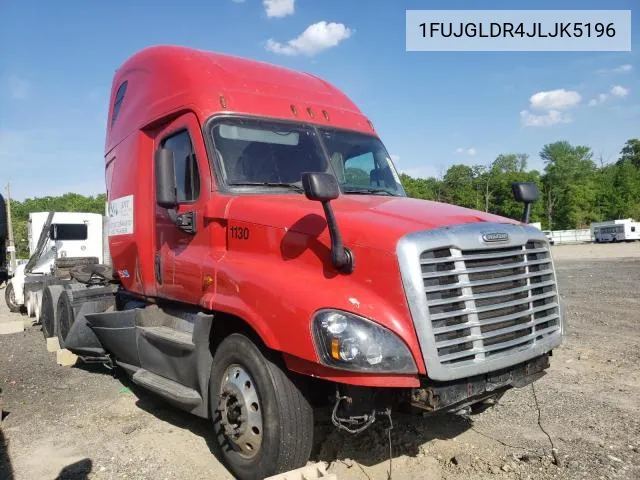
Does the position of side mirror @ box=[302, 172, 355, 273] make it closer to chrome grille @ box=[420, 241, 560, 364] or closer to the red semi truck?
the red semi truck

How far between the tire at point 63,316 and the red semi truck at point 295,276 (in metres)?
1.83

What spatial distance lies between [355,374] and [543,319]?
160 cm

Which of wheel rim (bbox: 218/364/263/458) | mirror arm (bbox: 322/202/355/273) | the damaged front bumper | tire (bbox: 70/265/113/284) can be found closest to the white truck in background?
tire (bbox: 70/265/113/284)

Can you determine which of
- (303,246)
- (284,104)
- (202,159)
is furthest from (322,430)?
(284,104)

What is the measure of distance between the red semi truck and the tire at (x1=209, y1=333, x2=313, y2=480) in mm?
12

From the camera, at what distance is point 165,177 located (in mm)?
4422

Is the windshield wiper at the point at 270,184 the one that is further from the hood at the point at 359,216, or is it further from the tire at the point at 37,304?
the tire at the point at 37,304

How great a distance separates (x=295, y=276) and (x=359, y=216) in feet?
1.92


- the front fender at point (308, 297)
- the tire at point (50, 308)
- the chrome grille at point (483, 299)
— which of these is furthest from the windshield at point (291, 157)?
the tire at point (50, 308)

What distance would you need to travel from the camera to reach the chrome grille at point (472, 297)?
3.04 meters

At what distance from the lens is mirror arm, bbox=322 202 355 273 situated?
3.21 meters

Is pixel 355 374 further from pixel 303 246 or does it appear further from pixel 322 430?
pixel 322 430

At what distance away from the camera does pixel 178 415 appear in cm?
524

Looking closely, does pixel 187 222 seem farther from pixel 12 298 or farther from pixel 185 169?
pixel 12 298
